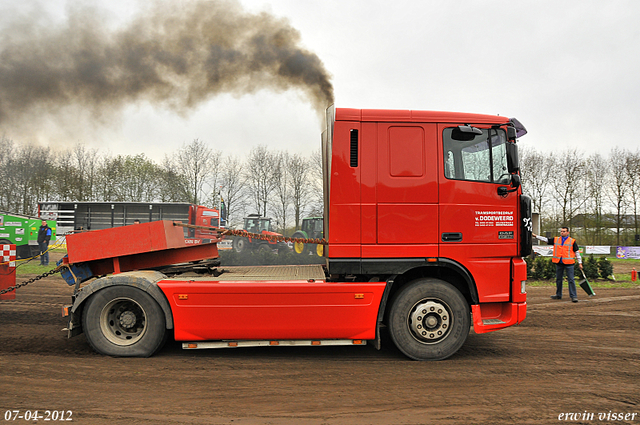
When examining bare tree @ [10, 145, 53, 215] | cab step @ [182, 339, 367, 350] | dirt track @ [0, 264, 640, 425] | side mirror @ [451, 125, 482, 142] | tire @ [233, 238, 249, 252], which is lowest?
dirt track @ [0, 264, 640, 425]

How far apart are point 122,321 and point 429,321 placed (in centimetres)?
392

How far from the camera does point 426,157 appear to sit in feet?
16.1

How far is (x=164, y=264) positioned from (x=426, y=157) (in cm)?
390

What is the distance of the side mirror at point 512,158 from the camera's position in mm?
4828

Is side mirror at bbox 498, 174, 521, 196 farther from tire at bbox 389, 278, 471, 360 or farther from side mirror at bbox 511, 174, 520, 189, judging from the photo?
tire at bbox 389, 278, 471, 360

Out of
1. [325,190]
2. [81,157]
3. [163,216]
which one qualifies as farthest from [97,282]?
[81,157]

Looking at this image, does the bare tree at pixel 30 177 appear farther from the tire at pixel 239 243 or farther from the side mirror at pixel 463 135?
the side mirror at pixel 463 135

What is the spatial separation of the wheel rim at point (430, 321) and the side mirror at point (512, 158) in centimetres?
189

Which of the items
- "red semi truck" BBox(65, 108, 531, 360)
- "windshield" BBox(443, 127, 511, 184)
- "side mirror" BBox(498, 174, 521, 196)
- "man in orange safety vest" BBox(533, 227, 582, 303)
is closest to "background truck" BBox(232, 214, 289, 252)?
"man in orange safety vest" BBox(533, 227, 582, 303)

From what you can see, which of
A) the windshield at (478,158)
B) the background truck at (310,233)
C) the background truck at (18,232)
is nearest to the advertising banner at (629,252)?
the background truck at (310,233)

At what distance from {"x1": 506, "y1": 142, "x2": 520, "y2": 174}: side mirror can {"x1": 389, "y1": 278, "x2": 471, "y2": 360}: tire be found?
65.8 inches

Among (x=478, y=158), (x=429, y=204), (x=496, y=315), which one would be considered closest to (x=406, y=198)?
(x=429, y=204)

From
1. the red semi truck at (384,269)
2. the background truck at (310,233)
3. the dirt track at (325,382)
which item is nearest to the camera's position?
the dirt track at (325,382)

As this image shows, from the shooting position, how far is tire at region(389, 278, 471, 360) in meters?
4.92
